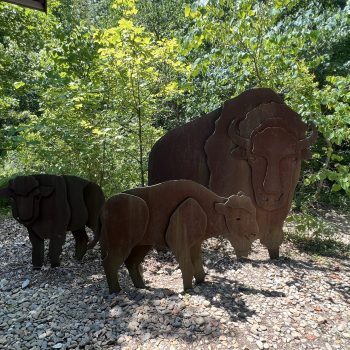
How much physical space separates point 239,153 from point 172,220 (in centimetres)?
181

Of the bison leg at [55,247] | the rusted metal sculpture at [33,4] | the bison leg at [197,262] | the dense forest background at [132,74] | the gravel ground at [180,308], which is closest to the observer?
the rusted metal sculpture at [33,4]

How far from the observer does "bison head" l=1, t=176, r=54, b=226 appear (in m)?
4.78

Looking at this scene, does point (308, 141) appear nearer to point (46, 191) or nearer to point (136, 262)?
point (136, 262)

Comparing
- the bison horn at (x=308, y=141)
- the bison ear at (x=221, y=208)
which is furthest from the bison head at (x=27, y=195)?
the bison horn at (x=308, y=141)

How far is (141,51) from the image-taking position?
588 cm

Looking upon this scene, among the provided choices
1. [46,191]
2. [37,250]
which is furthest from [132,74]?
[37,250]

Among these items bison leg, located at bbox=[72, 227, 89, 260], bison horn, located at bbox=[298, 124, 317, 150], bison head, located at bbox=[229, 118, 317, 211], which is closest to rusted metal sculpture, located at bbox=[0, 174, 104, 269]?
bison leg, located at bbox=[72, 227, 89, 260]

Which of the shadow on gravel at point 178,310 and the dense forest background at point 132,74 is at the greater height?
the dense forest background at point 132,74

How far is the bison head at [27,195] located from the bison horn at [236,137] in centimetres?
266

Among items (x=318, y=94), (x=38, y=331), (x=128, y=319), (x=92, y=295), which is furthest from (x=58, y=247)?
(x=318, y=94)

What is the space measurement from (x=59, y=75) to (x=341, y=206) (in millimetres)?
8838

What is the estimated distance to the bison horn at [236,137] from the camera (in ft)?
16.6

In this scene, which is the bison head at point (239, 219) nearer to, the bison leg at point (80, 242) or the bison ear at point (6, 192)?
the bison leg at point (80, 242)

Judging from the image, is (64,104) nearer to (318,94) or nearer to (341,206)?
(318,94)
